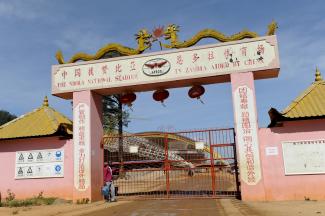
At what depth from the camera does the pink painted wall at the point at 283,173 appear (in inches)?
480

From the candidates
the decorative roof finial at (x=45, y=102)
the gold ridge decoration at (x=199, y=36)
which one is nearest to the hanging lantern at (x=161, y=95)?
the gold ridge decoration at (x=199, y=36)

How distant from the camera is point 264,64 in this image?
13.0m

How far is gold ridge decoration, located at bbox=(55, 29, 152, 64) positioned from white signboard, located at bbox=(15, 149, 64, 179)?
402 centimetres

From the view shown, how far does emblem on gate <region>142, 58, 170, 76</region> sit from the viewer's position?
555 inches

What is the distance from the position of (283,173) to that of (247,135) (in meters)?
1.78

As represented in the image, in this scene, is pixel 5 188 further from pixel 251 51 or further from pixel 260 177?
pixel 251 51

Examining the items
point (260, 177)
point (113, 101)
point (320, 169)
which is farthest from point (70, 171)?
point (113, 101)

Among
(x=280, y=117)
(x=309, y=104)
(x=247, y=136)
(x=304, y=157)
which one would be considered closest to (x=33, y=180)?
(x=247, y=136)

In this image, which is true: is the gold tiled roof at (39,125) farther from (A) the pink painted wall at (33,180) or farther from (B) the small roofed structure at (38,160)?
(A) the pink painted wall at (33,180)

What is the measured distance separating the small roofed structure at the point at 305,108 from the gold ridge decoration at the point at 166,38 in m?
2.72

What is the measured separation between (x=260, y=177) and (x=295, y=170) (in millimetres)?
1216

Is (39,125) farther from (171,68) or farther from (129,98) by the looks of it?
(171,68)

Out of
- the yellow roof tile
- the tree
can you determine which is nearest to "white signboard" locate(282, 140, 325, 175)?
the yellow roof tile

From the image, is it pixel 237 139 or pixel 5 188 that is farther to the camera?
pixel 5 188
